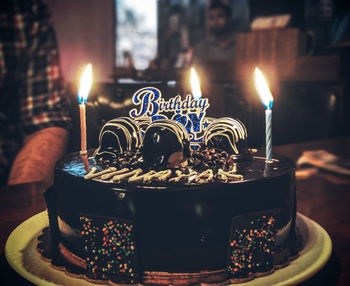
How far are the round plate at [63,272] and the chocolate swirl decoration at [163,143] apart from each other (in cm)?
35

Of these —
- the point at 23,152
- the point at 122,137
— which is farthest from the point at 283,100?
the point at 122,137

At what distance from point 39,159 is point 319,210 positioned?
4.59ft

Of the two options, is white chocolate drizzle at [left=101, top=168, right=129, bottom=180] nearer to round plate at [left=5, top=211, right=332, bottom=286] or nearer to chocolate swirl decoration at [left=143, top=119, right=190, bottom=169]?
chocolate swirl decoration at [left=143, top=119, right=190, bottom=169]

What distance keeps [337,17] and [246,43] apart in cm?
117

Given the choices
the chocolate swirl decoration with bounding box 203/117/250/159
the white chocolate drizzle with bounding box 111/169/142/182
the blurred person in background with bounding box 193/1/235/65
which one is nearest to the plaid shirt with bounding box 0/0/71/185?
the chocolate swirl decoration with bounding box 203/117/250/159

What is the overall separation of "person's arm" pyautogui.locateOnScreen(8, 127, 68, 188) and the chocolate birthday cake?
84cm

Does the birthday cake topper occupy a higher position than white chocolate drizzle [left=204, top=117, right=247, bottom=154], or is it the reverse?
the birthday cake topper

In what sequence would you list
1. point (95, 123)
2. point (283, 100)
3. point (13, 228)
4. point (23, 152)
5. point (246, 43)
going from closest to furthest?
1. point (13, 228)
2. point (23, 152)
3. point (95, 123)
4. point (283, 100)
5. point (246, 43)

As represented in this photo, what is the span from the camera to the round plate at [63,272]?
0.73m

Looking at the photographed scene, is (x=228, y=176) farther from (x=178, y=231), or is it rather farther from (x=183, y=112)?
(x=183, y=112)

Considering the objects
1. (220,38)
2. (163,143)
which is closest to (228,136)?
(163,143)

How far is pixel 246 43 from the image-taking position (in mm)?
4039

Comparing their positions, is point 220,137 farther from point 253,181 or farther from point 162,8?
point 162,8

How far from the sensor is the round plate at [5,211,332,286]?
730mm
